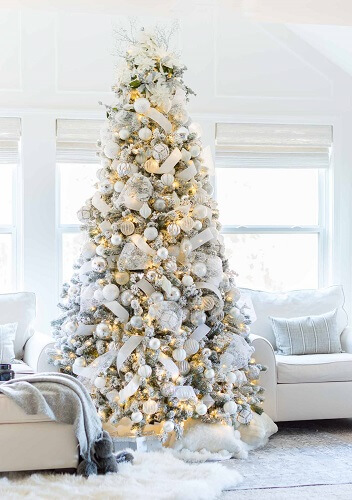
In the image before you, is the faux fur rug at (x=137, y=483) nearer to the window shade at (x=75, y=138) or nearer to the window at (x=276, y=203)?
the window at (x=276, y=203)

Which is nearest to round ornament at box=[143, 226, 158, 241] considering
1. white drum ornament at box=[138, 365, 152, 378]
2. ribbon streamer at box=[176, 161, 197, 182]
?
ribbon streamer at box=[176, 161, 197, 182]

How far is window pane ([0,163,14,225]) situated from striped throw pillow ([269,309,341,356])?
2.17 meters

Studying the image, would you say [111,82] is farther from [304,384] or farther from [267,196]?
[304,384]

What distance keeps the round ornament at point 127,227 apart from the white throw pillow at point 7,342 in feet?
4.22

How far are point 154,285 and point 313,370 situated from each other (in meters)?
1.31

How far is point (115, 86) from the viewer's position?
5395mm

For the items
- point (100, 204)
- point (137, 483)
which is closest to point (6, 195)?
point (100, 204)

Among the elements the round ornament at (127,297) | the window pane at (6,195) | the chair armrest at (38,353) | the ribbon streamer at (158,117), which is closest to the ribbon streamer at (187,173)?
the ribbon streamer at (158,117)

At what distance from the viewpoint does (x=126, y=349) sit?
5.04 meters

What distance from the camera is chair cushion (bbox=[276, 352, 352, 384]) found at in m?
5.66

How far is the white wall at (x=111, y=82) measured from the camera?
6578mm

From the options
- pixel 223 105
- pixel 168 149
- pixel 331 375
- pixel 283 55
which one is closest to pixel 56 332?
pixel 168 149

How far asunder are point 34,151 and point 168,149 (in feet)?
5.72

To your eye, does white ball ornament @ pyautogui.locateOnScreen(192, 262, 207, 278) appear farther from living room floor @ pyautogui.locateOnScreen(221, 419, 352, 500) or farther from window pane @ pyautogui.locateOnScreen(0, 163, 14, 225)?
window pane @ pyautogui.locateOnScreen(0, 163, 14, 225)
